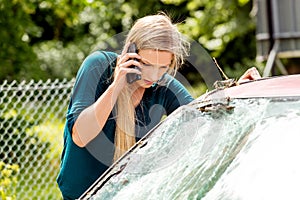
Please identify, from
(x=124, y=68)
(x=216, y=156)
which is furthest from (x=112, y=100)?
(x=216, y=156)

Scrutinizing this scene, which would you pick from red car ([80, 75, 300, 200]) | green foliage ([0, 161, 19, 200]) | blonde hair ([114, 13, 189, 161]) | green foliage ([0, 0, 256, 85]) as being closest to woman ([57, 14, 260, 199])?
blonde hair ([114, 13, 189, 161])

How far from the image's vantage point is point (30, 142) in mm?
8234

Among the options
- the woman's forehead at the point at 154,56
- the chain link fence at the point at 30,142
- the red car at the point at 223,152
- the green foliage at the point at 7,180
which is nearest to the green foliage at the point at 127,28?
the chain link fence at the point at 30,142

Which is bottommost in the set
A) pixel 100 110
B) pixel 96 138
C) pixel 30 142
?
pixel 30 142

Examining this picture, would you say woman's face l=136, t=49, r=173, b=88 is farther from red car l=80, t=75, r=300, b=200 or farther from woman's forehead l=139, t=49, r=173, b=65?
red car l=80, t=75, r=300, b=200

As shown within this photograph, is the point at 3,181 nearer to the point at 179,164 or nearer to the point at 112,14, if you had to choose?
the point at 179,164

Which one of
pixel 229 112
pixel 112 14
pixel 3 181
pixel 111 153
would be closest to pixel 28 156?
pixel 3 181

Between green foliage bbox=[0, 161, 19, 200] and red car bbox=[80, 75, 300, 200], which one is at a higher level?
red car bbox=[80, 75, 300, 200]

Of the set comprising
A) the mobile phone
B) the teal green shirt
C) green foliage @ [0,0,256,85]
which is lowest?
green foliage @ [0,0,256,85]

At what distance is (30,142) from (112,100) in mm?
5088

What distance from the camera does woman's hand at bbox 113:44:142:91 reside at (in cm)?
328

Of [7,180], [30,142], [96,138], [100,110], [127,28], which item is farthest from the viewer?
[127,28]

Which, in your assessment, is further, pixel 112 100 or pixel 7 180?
pixel 7 180

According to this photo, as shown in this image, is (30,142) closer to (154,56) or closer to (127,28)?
(154,56)
